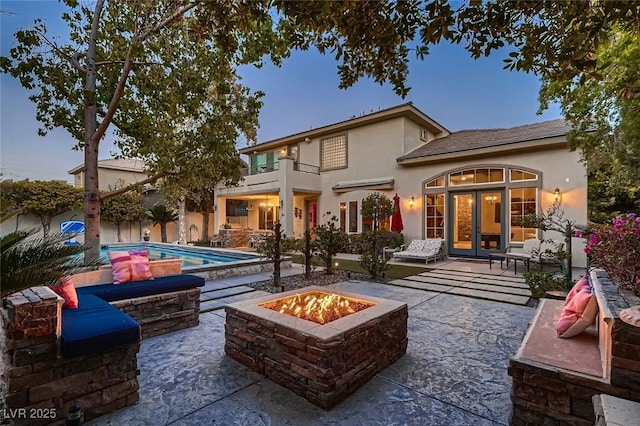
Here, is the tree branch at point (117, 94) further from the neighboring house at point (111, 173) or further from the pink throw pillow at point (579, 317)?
the neighboring house at point (111, 173)

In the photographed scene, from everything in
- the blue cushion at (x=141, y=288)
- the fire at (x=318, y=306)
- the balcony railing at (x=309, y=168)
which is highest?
the balcony railing at (x=309, y=168)

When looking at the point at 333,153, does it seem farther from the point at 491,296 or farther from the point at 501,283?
the point at 491,296

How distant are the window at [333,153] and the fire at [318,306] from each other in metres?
11.8


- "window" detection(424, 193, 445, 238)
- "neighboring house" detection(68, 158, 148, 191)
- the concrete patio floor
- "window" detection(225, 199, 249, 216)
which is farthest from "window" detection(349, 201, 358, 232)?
"neighboring house" detection(68, 158, 148, 191)

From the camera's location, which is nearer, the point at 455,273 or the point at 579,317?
the point at 579,317

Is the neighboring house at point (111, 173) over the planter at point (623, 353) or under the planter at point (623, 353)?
over

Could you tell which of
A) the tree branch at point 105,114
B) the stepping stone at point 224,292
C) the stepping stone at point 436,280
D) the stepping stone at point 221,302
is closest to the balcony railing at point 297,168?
the tree branch at point 105,114

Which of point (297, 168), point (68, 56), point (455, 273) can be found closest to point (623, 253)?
point (455, 273)

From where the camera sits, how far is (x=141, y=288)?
402cm

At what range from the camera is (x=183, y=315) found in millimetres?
4301

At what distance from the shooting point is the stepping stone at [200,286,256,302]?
593 cm

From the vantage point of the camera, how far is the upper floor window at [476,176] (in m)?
10.8

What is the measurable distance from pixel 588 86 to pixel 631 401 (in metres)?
8.03

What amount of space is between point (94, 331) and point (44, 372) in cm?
38
